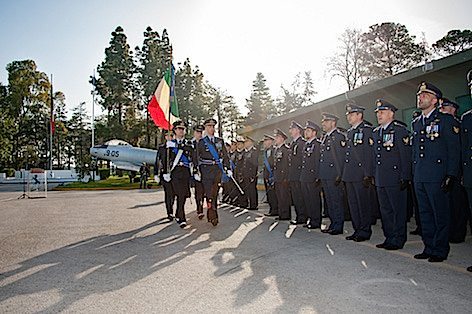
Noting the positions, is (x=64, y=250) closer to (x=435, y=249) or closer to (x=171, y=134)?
(x=171, y=134)

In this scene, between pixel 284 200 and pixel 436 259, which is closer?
pixel 436 259

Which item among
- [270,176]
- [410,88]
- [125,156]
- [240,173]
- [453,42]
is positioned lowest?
[270,176]

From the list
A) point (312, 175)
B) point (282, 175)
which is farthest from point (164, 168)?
point (312, 175)

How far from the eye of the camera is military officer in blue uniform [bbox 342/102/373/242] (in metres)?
6.41

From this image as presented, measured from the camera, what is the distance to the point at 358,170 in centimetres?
657

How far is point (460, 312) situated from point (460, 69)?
26.7 feet

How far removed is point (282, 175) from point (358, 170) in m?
2.55

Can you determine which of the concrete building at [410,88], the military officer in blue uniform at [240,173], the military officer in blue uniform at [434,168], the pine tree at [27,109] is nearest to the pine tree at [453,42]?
the concrete building at [410,88]

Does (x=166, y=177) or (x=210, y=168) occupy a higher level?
(x=210, y=168)

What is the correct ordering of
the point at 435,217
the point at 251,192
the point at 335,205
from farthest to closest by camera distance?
the point at 251,192
the point at 335,205
the point at 435,217

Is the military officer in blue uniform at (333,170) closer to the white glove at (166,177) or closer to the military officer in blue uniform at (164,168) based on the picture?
the white glove at (166,177)

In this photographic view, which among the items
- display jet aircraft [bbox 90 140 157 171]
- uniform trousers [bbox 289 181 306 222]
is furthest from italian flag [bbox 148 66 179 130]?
display jet aircraft [bbox 90 140 157 171]

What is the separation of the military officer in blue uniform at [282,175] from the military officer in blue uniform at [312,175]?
3.23 feet

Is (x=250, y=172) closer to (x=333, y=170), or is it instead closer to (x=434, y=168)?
(x=333, y=170)
